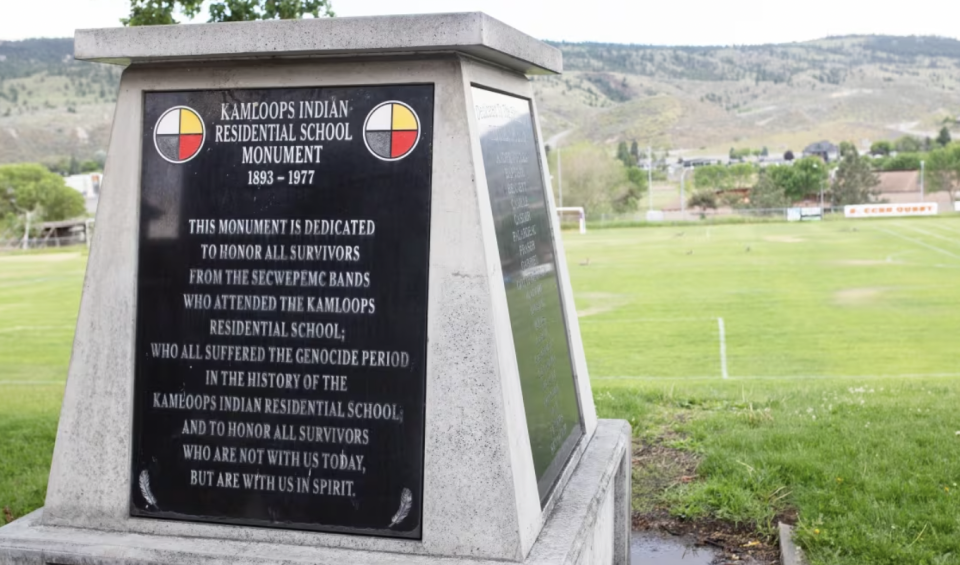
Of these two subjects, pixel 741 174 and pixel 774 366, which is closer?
pixel 774 366

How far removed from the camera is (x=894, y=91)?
197250mm

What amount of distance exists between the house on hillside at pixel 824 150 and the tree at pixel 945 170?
2651 cm

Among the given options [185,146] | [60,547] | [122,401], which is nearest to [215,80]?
[185,146]

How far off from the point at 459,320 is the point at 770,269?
61.4 metres

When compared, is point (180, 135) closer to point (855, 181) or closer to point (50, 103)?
point (855, 181)

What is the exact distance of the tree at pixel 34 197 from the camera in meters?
110

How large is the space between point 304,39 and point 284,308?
81cm

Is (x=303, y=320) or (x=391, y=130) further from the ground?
(x=391, y=130)

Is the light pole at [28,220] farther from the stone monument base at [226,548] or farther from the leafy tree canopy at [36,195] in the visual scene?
the stone monument base at [226,548]

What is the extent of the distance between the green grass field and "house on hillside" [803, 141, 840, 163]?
189ft

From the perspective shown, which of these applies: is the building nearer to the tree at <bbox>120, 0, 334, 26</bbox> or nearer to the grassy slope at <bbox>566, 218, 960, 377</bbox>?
the grassy slope at <bbox>566, 218, 960, 377</bbox>

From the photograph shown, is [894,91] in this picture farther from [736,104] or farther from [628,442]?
[628,442]

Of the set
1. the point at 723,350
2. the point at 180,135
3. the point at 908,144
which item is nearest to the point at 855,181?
the point at 908,144

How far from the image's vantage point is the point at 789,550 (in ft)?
14.3
